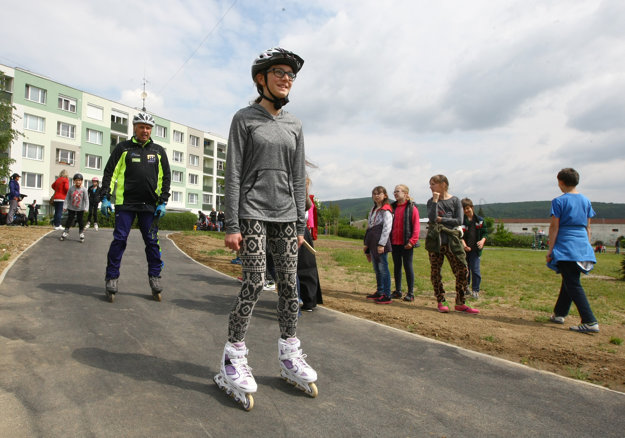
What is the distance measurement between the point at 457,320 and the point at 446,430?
349 cm

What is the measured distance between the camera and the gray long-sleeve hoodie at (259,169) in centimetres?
270

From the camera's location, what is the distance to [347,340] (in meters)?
4.16

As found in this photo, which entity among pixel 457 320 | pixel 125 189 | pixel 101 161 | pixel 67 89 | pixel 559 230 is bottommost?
pixel 457 320

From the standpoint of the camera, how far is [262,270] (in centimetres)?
274

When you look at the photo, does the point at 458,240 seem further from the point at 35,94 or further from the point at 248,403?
the point at 35,94

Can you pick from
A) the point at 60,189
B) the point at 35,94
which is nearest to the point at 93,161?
the point at 35,94

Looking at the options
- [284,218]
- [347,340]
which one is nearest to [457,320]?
[347,340]

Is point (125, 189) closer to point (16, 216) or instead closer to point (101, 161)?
point (16, 216)

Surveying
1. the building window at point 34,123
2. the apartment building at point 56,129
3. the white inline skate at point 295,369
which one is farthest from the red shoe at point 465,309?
the building window at point 34,123

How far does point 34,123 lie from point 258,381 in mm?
48303

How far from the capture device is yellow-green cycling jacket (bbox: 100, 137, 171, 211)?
5.08 meters

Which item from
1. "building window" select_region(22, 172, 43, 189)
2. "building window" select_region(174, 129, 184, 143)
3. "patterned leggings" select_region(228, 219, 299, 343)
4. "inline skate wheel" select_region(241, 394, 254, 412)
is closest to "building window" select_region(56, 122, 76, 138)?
"building window" select_region(22, 172, 43, 189)

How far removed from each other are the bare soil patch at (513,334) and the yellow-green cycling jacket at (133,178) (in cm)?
312

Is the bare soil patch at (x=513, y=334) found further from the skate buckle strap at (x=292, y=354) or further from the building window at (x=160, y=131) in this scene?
the building window at (x=160, y=131)
